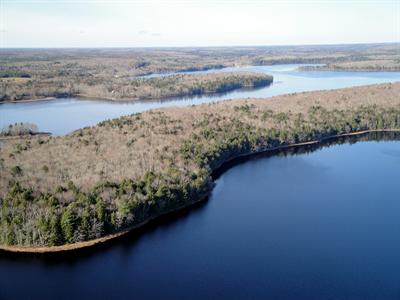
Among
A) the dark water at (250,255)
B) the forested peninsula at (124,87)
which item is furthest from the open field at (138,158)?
the forested peninsula at (124,87)

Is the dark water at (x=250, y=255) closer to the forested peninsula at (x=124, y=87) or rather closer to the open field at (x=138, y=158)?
the open field at (x=138, y=158)

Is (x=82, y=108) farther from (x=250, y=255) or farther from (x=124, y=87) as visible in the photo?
(x=250, y=255)

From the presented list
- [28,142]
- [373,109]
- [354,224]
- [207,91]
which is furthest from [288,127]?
[207,91]

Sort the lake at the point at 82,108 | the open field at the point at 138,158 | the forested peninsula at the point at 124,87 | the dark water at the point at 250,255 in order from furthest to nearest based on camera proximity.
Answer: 1. the forested peninsula at the point at 124,87
2. the lake at the point at 82,108
3. the open field at the point at 138,158
4. the dark water at the point at 250,255

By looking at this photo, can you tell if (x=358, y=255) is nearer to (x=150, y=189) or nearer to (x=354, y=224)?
(x=354, y=224)

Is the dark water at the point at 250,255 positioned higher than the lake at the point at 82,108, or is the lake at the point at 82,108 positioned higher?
the lake at the point at 82,108

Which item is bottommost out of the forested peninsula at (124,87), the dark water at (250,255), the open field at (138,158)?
the dark water at (250,255)

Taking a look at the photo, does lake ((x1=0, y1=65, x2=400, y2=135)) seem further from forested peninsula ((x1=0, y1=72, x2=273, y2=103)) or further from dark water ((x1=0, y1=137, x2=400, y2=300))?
dark water ((x1=0, y1=137, x2=400, y2=300))
